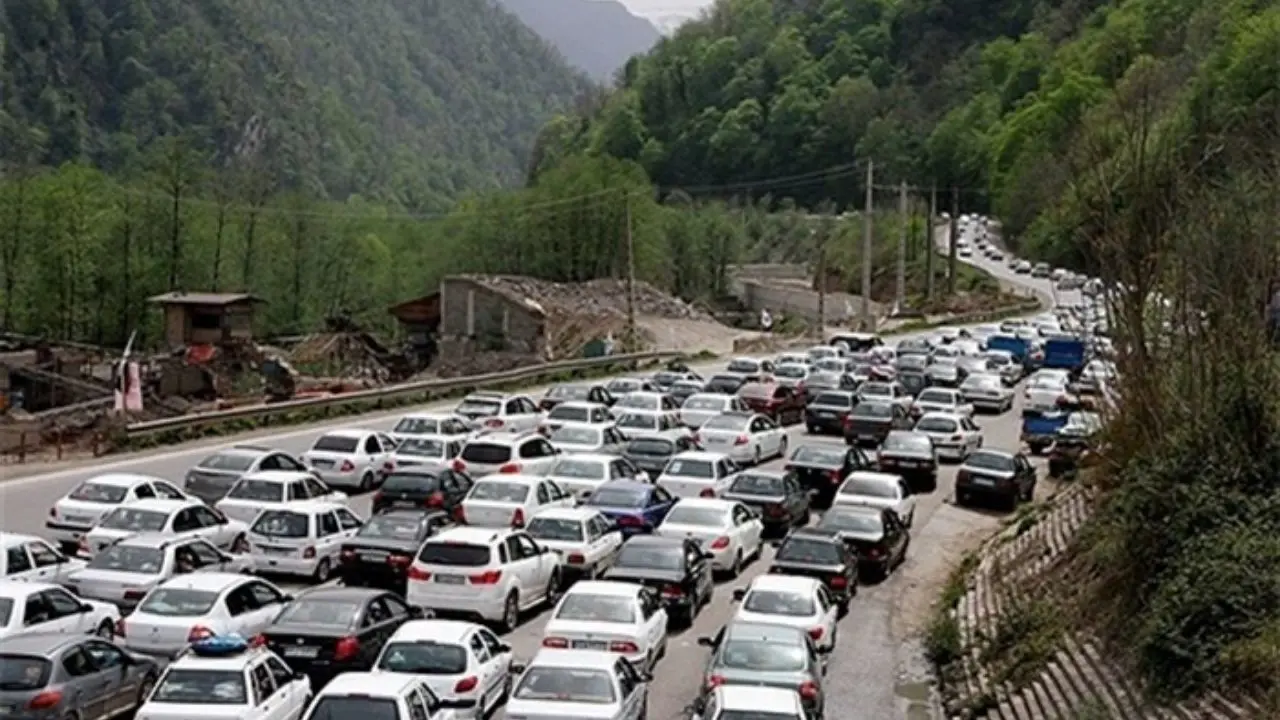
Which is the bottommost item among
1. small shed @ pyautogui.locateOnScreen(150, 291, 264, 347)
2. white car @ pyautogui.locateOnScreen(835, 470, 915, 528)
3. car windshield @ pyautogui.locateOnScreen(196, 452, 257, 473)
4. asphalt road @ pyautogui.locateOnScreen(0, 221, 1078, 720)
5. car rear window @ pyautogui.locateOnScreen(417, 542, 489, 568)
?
asphalt road @ pyautogui.locateOnScreen(0, 221, 1078, 720)

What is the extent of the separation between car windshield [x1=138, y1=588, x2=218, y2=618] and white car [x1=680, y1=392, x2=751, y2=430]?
23.2 meters

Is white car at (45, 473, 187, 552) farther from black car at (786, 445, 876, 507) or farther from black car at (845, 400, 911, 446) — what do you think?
black car at (845, 400, 911, 446)

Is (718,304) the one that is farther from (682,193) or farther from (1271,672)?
(1271,672)

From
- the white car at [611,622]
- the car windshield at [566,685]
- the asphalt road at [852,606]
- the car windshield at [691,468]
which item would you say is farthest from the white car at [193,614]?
the car windshield at [691,468]

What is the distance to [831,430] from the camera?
148 feet

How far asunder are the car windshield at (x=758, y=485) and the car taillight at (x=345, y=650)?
13.3 m

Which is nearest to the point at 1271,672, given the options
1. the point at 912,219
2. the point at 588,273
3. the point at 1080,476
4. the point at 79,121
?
the point at 1080,476

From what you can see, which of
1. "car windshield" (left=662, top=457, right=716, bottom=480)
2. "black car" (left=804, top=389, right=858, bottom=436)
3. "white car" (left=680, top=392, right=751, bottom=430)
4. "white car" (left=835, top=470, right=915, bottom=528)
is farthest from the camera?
"black car" (left=804, top=389, right=858, bottom=436)

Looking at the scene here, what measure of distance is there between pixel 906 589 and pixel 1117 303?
6271mm

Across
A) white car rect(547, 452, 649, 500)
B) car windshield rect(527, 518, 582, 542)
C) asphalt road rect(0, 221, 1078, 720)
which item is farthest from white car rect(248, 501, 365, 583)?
white car rect(547, 452, 649, 500)

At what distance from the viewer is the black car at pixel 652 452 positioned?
113 feet

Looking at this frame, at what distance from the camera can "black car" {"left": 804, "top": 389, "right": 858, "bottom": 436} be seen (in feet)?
147

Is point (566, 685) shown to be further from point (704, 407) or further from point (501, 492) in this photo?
point (704, 407)

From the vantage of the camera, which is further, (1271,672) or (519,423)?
(519,423)
